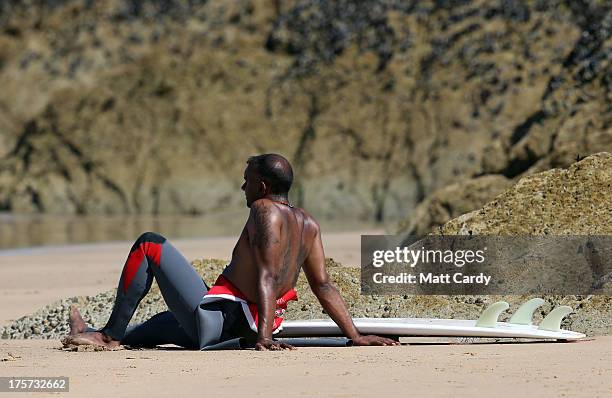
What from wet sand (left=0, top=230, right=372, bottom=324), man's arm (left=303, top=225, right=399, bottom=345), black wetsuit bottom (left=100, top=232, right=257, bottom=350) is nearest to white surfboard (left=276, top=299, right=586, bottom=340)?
man's arm (left=303, top=225, right=399, bottom=345)

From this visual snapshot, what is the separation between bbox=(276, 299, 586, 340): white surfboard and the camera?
25.4 feet

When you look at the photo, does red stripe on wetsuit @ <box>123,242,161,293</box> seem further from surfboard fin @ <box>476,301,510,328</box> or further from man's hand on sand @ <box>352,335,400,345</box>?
surfboard fin @ <box>476,301,510,328</box>

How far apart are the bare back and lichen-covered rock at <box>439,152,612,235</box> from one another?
10.2 feet

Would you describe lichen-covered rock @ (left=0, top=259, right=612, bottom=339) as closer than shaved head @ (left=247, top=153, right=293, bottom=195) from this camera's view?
No

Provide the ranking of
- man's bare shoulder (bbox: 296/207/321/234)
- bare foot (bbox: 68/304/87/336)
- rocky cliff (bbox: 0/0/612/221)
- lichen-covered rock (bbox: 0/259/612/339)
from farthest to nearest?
rocky cliff (bbox: 0/0/612/221)
lichen-covered rock (bbox: 0/259/612/339)
bare foot (bbox: 68/304/87/336)
man's bare shoulder (bbox: 296/207/321/234)

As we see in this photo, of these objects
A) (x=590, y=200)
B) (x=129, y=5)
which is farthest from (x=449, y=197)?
(x=129, y=5)

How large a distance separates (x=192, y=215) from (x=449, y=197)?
23.3 meters

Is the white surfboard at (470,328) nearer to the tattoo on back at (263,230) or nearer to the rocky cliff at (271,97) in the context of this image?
the tattoo on back at (263,230)

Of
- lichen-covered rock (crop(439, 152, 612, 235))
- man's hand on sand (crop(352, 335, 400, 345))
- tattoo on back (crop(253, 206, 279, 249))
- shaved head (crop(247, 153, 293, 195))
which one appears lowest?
man's hand on sand (crop(352, 335, 400, 345))

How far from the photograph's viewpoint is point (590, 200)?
10055 mm

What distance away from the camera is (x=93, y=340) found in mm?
7500

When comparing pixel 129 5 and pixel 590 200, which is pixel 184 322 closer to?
pixel 590 200

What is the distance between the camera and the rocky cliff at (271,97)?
38156 millimetres

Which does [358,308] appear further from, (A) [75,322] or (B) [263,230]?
(B) [263,230]
